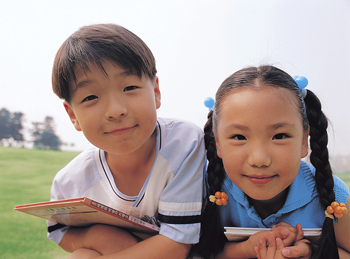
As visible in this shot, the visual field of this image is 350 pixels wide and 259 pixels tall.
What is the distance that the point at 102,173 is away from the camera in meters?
0.96

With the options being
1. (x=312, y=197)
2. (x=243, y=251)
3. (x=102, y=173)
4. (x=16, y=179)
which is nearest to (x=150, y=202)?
(x=102, y=173)

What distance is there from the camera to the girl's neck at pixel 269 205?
905 mm

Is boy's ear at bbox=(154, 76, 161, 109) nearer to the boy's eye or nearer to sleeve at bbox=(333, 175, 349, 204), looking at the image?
the boy's eye

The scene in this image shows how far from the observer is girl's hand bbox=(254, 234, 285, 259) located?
0.72 m

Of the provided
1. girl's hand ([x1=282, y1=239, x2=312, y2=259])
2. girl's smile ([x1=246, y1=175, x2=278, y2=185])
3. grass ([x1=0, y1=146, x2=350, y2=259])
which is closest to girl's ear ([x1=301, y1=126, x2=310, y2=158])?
girl's smile ([x1=246, y1=175, x2=278, y2=185])

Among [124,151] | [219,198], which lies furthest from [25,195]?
[219,198]

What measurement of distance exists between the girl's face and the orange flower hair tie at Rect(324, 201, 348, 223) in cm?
19

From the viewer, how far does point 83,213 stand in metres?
0.78

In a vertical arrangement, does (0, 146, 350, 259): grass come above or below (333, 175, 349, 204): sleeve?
below

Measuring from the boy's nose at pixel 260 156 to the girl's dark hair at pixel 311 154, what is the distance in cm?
16

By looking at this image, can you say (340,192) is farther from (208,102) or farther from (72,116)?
(72,116)

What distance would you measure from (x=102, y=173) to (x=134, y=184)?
0.12m

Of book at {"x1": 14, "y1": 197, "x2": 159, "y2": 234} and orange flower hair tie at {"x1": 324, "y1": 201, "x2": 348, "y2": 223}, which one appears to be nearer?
book at {"x1": 14, "y1": 197, "x2": 159, "y2": 234}

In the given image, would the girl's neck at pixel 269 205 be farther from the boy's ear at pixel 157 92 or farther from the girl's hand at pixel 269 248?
the boy's ear at pixel 157 92
